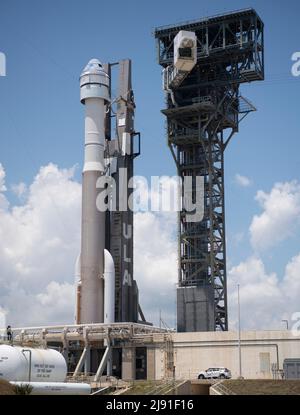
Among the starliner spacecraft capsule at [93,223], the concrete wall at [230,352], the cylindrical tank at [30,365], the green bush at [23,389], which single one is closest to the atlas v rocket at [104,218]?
the starliner spacecraft capsule at [93,223]

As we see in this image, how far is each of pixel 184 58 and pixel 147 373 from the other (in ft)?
129

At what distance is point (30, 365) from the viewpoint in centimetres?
5878

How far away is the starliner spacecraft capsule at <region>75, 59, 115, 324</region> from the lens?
90.1 meters

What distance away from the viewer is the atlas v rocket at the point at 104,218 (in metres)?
90.3

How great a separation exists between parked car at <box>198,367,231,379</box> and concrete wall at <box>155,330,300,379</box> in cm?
488

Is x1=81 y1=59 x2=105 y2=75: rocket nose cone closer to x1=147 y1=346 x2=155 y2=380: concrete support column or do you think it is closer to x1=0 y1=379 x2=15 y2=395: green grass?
x1=147 y1=346 x2=155 y2=380: concrete support column

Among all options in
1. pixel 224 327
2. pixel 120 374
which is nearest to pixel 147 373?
pixel 120 374

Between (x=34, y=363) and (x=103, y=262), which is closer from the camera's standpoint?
(x=34, y=363)

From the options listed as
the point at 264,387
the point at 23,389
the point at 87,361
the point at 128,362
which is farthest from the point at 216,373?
the point at 23,389

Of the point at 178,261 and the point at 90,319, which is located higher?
the point at 178,261

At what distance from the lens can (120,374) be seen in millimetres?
88500

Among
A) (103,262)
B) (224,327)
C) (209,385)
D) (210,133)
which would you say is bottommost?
(209,385)

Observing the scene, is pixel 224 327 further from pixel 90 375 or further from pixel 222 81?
pixel 222 81

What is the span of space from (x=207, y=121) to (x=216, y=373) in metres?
38.4
